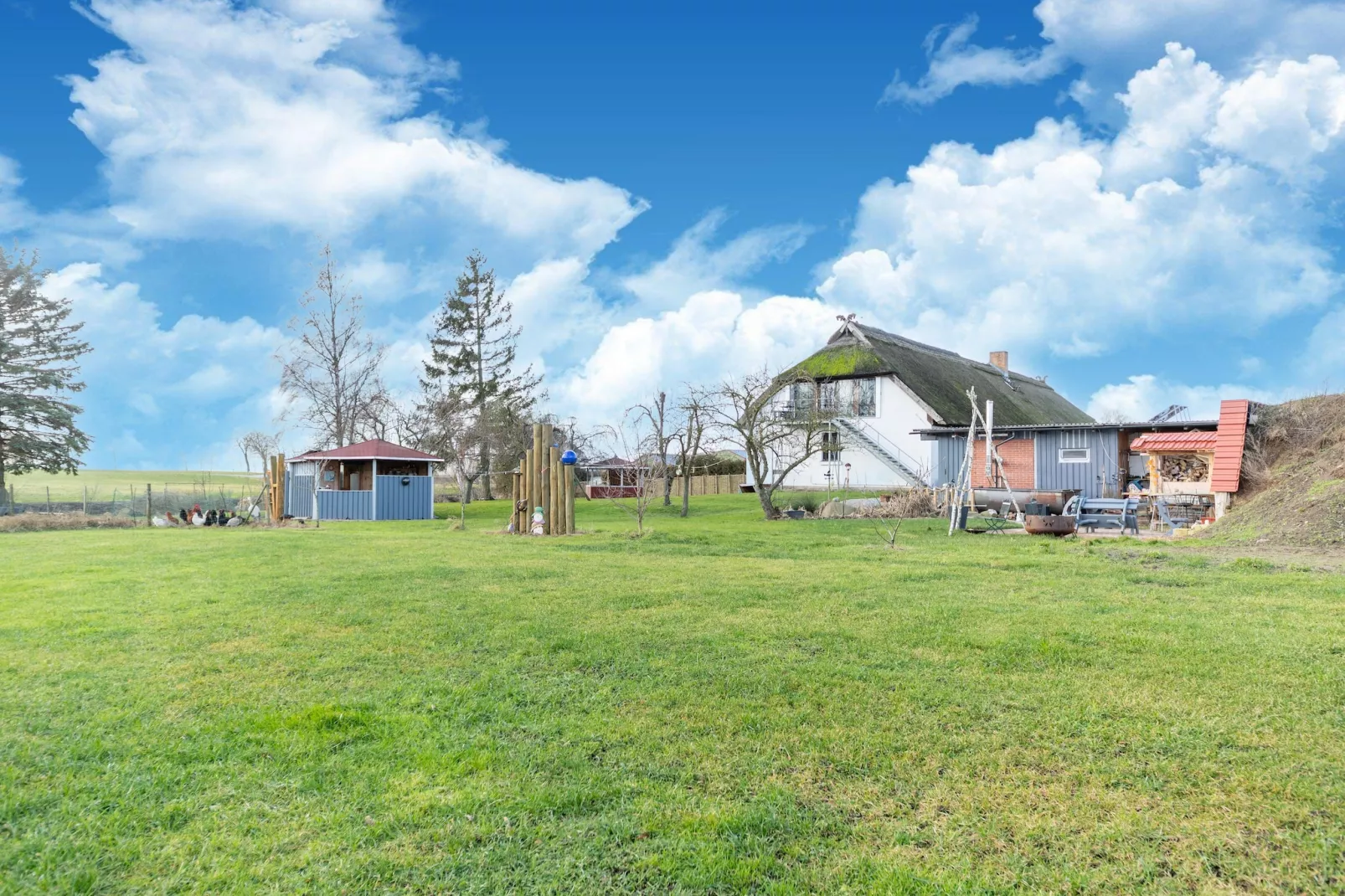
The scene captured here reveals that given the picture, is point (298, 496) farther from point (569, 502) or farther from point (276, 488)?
point (569, 502)

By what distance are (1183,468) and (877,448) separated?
1095 centimetres

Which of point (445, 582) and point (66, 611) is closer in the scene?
point (66, 611)

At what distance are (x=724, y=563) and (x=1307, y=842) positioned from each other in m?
8.77

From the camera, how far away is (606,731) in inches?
166

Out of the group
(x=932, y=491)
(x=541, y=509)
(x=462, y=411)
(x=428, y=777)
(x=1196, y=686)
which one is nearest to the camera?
(x=428, y=777)

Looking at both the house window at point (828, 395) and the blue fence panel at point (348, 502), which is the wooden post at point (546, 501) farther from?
the house window at point (828, 395)

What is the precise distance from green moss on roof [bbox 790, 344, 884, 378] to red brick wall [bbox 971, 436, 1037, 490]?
6.21 metres

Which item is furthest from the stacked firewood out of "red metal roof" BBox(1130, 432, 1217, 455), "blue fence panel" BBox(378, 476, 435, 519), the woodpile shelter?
"blue fence panel" BBox(378, 476, 435, 519)

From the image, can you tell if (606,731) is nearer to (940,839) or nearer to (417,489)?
(940,839)

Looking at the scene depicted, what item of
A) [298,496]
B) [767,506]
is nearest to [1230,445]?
[767,506]

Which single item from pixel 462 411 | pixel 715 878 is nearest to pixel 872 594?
pixel 715 878

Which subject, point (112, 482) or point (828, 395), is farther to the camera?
point (112, 482)

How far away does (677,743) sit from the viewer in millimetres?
4074

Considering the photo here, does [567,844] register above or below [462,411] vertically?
below
